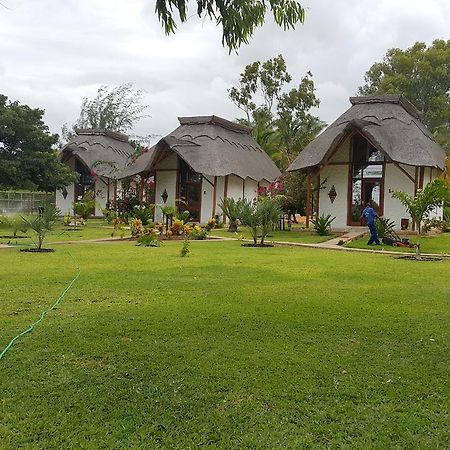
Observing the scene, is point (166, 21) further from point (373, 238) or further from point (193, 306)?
point (373, 238)

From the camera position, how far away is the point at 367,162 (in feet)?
72.2

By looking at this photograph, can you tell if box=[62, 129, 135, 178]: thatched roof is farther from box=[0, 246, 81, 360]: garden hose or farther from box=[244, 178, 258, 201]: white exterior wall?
box=[0, 246, 81, 360]: garden hose

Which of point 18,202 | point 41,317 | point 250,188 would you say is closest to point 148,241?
point 41,317

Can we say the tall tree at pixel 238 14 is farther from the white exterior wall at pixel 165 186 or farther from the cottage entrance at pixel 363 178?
the white exterior wall at pixel 165 186

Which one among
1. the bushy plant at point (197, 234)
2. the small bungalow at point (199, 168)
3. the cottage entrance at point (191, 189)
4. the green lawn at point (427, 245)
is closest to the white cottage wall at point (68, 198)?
the small bungalow at point (199, 168)

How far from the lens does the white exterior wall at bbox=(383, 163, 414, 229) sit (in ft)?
69.5

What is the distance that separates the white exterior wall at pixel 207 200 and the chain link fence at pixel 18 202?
11442mm

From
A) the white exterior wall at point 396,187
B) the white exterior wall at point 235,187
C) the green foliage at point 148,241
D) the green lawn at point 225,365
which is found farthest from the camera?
the white exterior wall at point 235,187

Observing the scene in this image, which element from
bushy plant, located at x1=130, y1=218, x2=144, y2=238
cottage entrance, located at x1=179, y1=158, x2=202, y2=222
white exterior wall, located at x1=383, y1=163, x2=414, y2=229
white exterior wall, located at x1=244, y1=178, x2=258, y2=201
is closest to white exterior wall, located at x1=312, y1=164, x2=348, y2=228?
white exterior wall, located at x1=383, y1=163, x2=414, y2=229

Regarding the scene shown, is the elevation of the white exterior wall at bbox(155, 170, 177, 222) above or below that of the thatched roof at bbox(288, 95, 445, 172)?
below

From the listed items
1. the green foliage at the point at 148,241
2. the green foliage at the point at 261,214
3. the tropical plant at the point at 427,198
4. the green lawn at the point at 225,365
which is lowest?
the green lawn at the point at 225,365

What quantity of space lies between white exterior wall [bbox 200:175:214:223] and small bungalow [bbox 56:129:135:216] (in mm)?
8246

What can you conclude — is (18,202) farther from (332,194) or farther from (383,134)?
(383,134)

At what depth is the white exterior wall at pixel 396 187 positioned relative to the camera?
21188 mm
